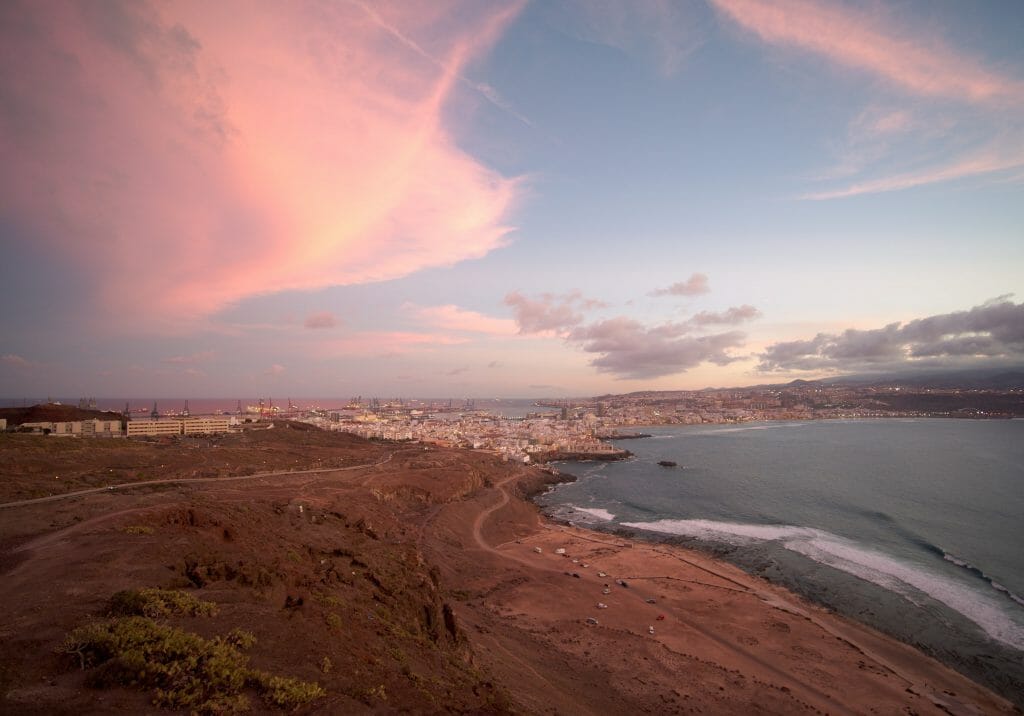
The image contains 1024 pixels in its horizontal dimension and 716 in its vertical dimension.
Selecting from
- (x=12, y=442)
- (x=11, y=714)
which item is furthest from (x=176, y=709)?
(x=12, y=442)

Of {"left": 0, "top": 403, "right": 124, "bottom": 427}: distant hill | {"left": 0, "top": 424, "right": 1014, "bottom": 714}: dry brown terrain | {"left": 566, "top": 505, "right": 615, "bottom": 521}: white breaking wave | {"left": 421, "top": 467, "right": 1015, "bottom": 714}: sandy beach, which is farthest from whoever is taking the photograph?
{"left": 0, "top": 403, "right": 124, "bottom": 427}: distant hill

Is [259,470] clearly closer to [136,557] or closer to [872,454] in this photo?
[136,557]

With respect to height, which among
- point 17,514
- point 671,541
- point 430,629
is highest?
point 17,514

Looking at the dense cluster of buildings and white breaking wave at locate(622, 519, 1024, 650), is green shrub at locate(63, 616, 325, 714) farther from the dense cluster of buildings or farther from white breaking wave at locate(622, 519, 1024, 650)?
the dense cluster of buildings

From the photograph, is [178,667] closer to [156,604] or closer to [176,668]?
[176,668]

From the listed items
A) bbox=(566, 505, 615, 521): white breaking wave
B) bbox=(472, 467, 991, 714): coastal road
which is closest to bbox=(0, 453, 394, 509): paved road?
bbox=(472, 467, 991, 714): coastal road

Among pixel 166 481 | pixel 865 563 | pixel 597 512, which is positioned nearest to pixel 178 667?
pixel 166 481
